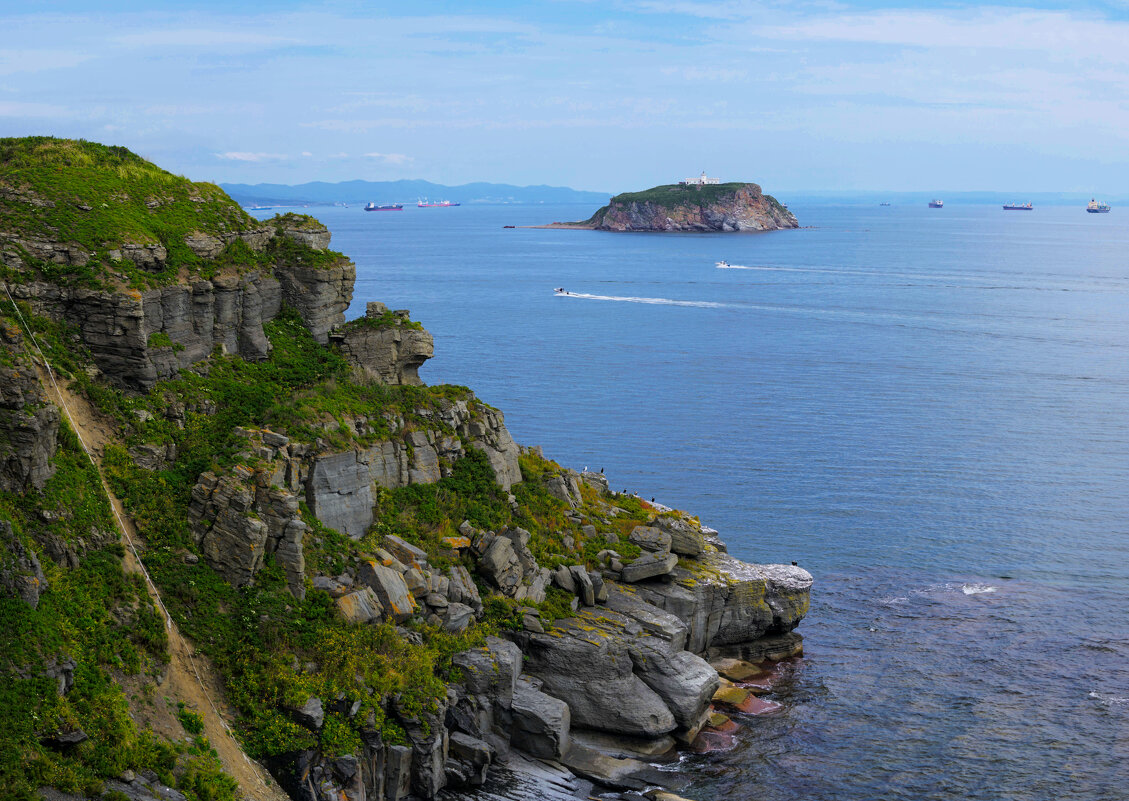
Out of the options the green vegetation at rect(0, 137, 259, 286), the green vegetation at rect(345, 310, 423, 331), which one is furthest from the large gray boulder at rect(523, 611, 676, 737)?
the green vegetation at rect(0, 137, 259, 286)

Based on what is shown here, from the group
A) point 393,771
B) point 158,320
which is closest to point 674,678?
point 393,771

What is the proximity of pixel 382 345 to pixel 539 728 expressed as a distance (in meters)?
18.8

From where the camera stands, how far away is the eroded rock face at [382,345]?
4609 centimetres

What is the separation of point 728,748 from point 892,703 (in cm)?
859

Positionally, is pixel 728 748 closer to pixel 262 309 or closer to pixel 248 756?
pixel 248 756

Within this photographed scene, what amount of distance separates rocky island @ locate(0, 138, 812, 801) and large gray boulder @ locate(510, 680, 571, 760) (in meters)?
0.10

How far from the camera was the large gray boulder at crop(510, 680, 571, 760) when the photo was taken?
3638cm

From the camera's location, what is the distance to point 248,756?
29922mm

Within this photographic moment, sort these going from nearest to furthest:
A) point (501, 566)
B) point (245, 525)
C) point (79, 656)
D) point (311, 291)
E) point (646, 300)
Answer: point (79, 656) → point (245, 525) → point (501, 566) → point (311, 291) → point (646, 300)

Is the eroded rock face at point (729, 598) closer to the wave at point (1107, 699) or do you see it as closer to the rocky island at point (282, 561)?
the rocky island at point (282, 561)

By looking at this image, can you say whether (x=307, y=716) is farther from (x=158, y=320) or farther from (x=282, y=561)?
(x=158, y=320)

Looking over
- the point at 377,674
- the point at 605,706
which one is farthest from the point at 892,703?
the point at 377,674

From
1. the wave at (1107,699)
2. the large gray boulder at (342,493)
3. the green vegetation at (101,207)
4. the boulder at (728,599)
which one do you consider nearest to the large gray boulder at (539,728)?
the boulder at (728,599)

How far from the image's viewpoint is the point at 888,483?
6944 centimetres
